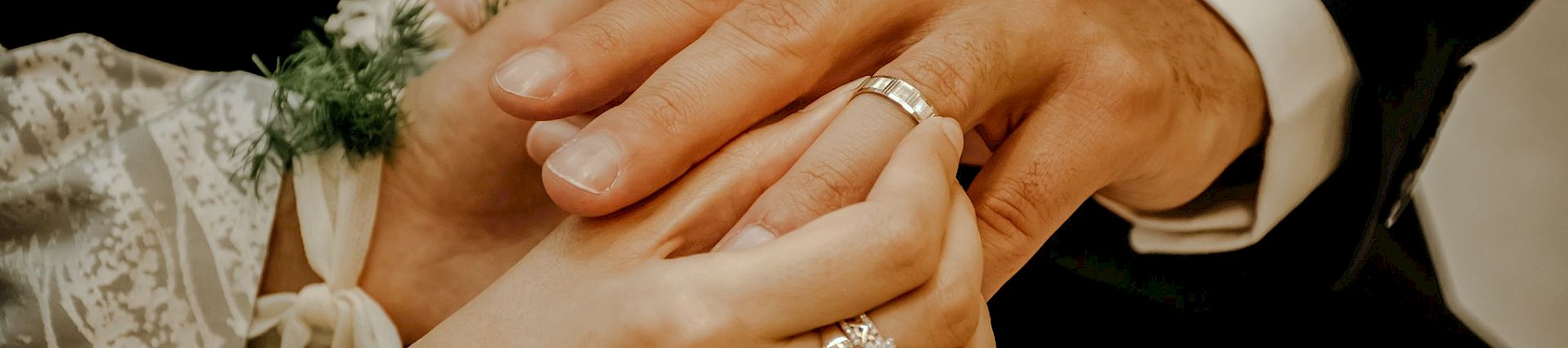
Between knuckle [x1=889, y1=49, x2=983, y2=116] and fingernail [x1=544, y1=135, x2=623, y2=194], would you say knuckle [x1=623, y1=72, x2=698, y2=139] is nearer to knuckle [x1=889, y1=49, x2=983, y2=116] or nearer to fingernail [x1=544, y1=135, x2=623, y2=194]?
fingernail [x1=544, y1=135, x2=623, y2=194]

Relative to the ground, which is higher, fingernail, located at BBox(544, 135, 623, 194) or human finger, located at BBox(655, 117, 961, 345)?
fingernail, located at BBox(544, 135, 623, 194)

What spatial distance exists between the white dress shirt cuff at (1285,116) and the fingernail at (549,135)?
2.23ft

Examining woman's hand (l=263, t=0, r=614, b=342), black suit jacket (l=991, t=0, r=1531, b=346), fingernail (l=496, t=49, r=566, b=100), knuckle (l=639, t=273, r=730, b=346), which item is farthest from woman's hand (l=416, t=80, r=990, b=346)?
black suit jacket (l=991, t=0, r=1531, b=346)

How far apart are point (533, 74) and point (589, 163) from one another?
102mm

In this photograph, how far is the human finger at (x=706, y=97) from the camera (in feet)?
1.96

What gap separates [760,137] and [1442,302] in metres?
1.07

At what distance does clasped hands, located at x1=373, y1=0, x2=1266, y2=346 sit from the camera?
1.78ft

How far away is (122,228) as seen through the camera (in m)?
0.75

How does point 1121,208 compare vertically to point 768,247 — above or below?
below

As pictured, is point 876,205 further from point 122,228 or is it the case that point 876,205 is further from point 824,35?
point 122,228

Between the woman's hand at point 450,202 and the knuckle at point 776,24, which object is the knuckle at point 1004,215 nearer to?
the knuckle at point 776,24

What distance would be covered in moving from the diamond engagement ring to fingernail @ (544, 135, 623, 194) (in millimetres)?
181

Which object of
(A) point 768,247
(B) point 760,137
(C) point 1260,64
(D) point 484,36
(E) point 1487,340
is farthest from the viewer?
(E) point 1487,340

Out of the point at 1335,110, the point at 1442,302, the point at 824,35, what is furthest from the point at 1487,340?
the point at 824,35
